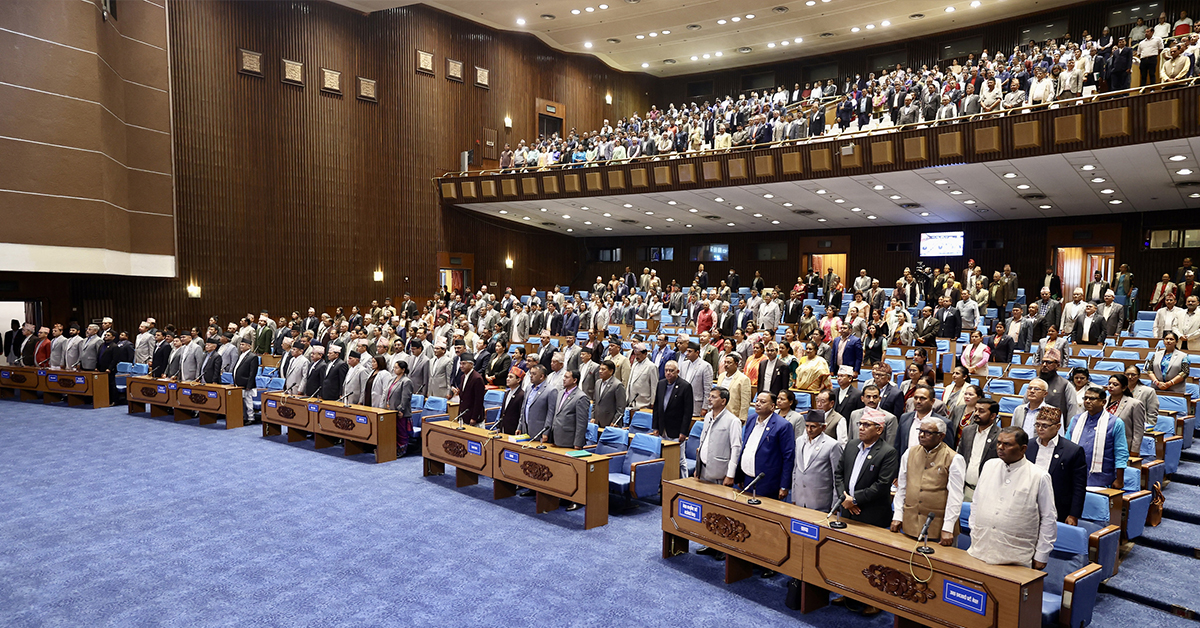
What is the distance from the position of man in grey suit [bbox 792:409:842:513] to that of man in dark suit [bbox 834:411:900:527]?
0.24 m

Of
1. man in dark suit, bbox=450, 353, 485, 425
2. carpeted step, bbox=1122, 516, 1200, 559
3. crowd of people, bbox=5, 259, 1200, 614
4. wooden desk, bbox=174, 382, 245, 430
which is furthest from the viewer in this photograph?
wooden desk, bbox=174, 382, 245, 430

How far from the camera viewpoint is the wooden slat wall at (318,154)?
15773mm

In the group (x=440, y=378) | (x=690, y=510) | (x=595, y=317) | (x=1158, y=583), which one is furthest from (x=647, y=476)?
(x=595, y=317)

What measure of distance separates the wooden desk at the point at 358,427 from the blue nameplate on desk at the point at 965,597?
6.00m

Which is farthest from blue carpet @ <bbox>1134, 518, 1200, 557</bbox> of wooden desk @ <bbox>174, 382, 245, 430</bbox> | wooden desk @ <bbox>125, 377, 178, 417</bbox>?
wooden desk @ <bbox>125, 377, 178, 417</bbox>

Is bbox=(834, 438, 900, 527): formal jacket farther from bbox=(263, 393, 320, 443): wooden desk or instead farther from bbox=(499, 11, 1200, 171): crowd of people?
bbox=(499, 11, 1200, 171): crowd of people

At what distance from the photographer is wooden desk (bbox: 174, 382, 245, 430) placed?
9.98 metres

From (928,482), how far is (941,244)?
15.9 meters

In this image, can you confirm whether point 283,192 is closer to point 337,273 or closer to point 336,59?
point 337,273

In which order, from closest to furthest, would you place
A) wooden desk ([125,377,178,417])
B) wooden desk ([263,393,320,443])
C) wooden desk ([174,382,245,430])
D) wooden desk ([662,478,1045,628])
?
1. wooden desk ([662,478,1045,628])
2. wooden desk ([263,393,320,443])
3. wooden desk ([174,382,245,430])
4. wooden desk ([125,377,178,417])

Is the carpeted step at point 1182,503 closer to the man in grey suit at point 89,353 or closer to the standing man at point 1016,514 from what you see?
→ the standing man at point 1016,514

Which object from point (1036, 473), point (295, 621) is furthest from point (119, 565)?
point (1036, 473)

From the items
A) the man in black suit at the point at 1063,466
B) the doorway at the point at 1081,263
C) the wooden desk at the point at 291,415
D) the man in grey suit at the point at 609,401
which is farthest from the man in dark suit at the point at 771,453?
the doorway at the point at 1081,263

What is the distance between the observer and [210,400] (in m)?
10.1
